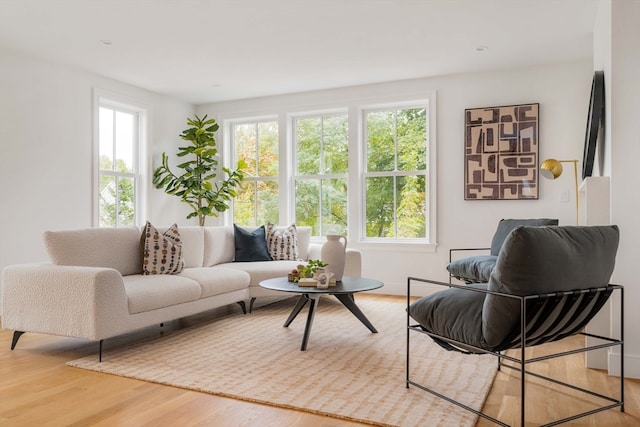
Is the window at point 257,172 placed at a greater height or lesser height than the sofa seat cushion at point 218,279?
greater

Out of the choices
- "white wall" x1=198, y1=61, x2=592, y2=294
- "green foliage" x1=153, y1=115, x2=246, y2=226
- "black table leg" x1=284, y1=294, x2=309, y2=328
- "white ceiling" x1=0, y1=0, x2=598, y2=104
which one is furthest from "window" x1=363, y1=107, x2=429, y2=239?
"black table leg" x1=284, y1=294, x2=309, y2=328

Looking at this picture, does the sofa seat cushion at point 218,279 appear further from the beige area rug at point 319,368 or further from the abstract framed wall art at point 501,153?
the abstract framed wall art at point 501,153

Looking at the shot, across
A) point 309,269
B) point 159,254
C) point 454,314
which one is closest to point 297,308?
point 309,269

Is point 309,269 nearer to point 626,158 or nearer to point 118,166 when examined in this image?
point 626,158

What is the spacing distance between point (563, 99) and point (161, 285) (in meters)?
4.33

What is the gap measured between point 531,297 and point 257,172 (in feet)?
17.5

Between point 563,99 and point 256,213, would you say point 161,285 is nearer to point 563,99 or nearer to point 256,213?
point 256,213

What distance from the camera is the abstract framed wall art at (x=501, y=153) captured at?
17.3 ft

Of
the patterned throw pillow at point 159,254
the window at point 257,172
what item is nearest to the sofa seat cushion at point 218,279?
the patterned throw pillow at point 159,254

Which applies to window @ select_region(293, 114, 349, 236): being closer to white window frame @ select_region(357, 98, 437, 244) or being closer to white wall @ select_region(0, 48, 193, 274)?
white window frame @ select_region(357, 98, 437, 244)

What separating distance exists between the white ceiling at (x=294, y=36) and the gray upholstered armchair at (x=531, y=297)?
2299 mm

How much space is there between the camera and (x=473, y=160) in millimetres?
5516

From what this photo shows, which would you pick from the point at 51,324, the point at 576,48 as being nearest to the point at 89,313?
the point at 51,324

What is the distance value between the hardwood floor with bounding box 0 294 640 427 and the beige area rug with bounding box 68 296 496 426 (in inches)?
3.1
